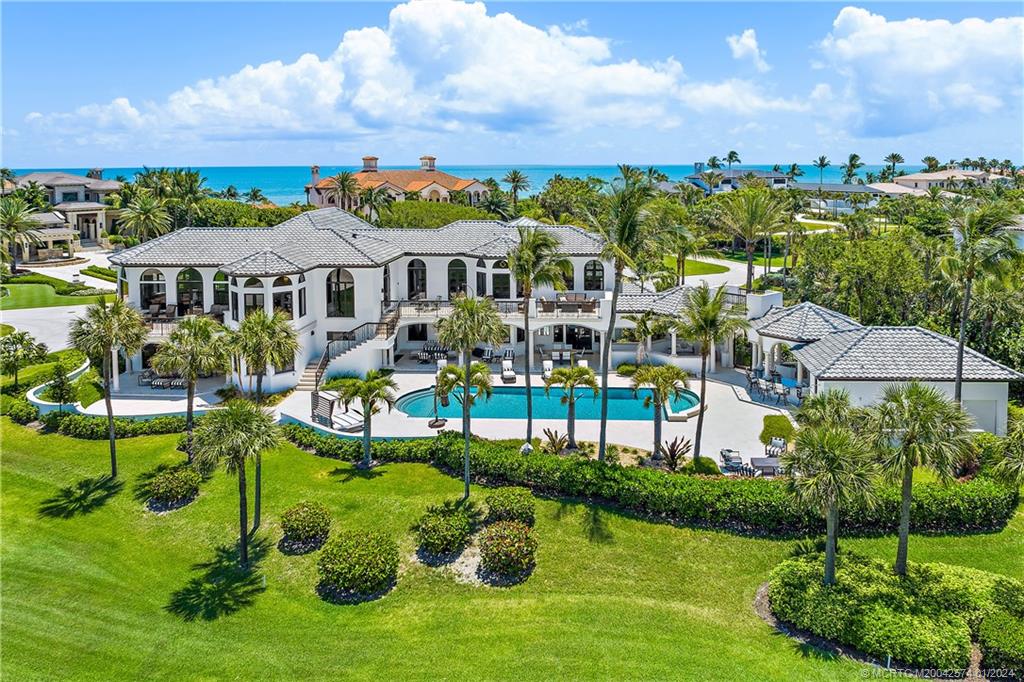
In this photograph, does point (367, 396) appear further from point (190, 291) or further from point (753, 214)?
point (753, 214)

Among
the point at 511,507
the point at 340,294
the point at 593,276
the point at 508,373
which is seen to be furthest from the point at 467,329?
the point at 593,276

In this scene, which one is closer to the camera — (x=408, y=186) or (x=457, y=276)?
(x=457, y=276)

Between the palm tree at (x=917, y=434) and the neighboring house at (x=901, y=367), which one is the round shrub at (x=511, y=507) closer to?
the palm tree at (x=917, y=434)

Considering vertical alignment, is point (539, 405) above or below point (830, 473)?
below

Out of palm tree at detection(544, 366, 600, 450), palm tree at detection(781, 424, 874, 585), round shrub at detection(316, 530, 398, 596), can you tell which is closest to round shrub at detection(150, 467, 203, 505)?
round shrub at detection(316, 530, 398, 596)

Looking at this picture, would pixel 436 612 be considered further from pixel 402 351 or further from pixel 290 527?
pixel 402 351

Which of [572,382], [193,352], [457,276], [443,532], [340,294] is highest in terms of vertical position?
[457,276]
